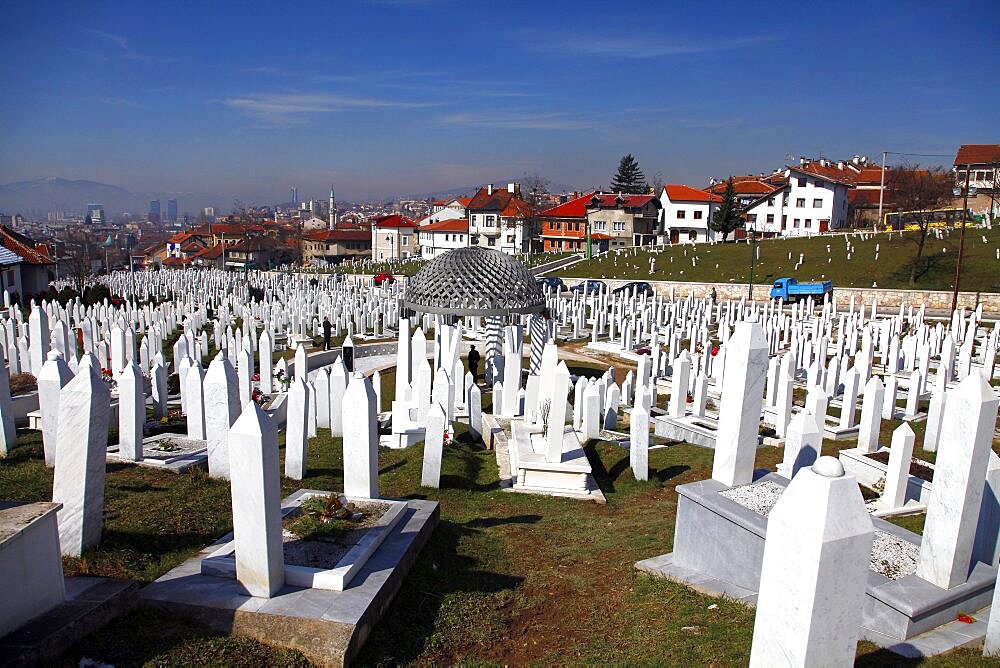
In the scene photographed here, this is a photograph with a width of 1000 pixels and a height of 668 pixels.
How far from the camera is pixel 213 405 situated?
7836 mm

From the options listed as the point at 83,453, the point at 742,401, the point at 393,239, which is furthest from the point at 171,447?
the point at 393,239

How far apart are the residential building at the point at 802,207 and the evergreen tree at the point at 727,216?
7.05 feet

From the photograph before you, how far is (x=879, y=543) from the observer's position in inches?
200

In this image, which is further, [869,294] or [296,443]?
[869,294]

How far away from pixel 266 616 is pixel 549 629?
196 centimetres

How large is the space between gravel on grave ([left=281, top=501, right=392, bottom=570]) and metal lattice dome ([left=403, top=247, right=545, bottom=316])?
1288 cm

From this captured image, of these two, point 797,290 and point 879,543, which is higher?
point 879,543

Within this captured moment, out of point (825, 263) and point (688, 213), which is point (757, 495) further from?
point (688, 213)

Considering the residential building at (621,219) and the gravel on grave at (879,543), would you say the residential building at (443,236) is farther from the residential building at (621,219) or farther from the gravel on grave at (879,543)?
the gravel on grave at (879,543)

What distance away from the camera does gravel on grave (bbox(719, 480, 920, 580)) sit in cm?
473

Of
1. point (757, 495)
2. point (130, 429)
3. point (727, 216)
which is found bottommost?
point (130, 429)

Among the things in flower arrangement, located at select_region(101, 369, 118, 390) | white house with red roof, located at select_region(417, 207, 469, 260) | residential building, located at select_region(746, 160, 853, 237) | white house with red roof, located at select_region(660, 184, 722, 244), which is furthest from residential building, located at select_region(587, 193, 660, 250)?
flower arrangement, located at select_region(101, 369, 118, 390)

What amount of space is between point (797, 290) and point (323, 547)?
33.1m

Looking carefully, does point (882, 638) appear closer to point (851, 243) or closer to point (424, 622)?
point (424, 622)
